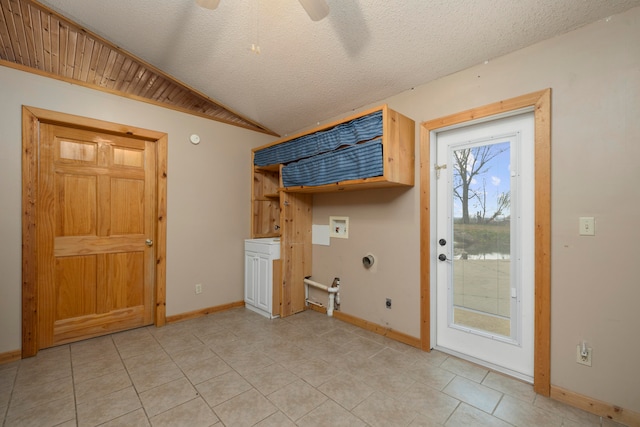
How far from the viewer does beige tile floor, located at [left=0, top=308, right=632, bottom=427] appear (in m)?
1.70

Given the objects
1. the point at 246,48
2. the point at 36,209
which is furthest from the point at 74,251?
the point at 246,48

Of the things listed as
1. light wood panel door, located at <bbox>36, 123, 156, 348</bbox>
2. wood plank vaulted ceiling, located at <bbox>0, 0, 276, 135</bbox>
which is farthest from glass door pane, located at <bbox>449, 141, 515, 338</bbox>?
light wood panel door, located at <bbox>36, 123, 156, 348</bbox>

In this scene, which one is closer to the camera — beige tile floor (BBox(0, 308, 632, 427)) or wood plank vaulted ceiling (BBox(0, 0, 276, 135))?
beige tile floor (BBox(0, 308, 632, 427))

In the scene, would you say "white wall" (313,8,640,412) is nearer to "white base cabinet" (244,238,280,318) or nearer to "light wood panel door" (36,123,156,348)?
"white base cabinet" (244,238,280,318)

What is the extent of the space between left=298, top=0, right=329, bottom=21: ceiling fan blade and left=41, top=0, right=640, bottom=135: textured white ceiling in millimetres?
499

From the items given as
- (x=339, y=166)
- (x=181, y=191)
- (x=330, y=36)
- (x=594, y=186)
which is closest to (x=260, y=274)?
(x=181, y=191)

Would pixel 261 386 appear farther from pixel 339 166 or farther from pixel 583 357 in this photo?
pixel 583 357

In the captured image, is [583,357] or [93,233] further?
[93,233]

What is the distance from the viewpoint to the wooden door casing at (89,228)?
2.48 metres

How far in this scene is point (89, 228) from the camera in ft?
9.16

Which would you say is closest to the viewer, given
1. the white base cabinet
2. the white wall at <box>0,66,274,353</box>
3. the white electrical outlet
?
the white electrical outlet

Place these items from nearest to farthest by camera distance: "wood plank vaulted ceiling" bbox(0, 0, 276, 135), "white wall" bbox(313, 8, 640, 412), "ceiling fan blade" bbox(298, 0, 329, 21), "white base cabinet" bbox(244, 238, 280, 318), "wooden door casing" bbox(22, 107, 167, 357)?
1. "ceiling fan blade" bbox(298, 0, 329, 21)
2. "white wall" bbox(313, 8, 640, 412)
3. "wood plank vaulted ceiling" bbox(0, 0, 276, 135)
4. "wooden door casing" bbox(22, 107, 167, 357)
5. "white base cabinet" bbox(244, 238, 280, 318)

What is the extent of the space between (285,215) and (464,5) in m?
2.53

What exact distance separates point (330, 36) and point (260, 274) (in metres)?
2.66
